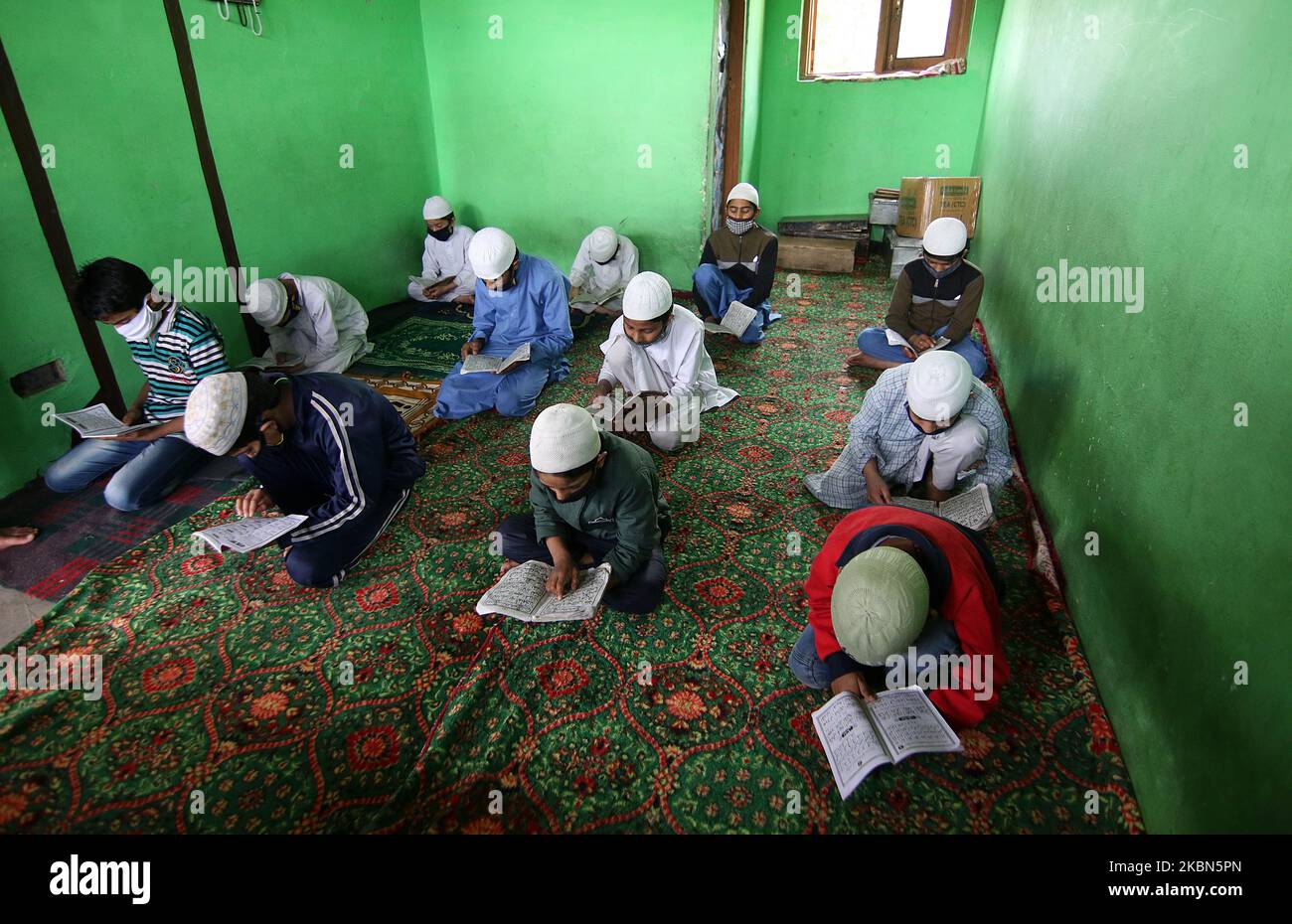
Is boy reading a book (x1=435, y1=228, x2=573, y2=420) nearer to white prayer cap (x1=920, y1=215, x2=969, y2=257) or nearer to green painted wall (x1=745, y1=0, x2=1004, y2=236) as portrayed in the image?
white prayer cap (x1=920, y1=215, x2=969, y2=257)

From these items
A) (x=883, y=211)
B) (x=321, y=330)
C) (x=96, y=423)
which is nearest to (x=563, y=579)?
(x=96, y=423)

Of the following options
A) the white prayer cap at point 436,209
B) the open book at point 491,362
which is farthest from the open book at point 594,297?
the open book at point 491,362

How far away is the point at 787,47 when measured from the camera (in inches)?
279

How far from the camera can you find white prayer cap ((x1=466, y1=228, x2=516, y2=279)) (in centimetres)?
412

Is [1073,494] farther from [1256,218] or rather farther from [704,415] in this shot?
[704,415]

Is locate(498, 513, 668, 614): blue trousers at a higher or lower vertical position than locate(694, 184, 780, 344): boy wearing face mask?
lower

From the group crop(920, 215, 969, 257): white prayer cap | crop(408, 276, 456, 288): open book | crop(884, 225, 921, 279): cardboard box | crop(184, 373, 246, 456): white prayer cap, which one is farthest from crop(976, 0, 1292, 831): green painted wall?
crop(408, 276, 456, 288): open book

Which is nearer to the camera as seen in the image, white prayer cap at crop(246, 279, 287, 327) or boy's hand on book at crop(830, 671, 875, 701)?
boy's hand on book at crop(830, 671, 875, 701)

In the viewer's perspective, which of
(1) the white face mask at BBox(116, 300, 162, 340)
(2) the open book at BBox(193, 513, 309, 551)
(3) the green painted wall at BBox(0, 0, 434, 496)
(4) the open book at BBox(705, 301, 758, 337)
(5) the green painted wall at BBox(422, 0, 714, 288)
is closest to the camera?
(2) the open book at BBox(193, 513, 309, 551)

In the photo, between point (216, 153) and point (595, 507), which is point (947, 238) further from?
point (216, 153)

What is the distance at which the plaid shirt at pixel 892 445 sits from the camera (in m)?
2.80

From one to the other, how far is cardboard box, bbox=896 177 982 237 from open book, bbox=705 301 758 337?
267 cm

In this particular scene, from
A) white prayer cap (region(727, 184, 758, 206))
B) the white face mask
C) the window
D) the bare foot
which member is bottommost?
the bare foot

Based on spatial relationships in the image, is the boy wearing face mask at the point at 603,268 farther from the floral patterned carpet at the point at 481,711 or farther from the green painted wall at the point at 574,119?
the floral patterned carpet at the point at 481,711
